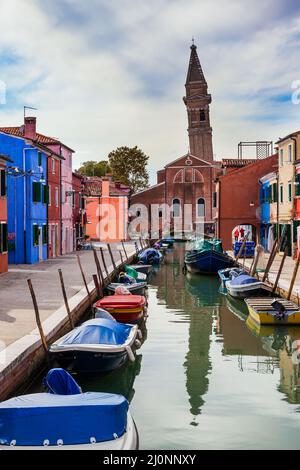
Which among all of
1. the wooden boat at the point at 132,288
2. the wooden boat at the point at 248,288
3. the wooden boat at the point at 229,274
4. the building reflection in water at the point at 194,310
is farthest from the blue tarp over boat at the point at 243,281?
the wooden boat at the point at 132,288

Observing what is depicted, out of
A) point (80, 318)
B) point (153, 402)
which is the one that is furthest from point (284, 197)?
point (153, 402)

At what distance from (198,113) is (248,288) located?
2662 inches

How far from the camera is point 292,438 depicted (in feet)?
29.8

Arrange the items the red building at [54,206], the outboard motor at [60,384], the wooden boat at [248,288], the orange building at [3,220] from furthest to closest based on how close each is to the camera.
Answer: the red building at [54,206] < the orange building at [3,220] < the wooden boat at [248,288] < the outboard motor at [60,384]

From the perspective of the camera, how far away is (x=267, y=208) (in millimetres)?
38406

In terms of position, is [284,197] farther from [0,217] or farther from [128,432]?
[128,432]

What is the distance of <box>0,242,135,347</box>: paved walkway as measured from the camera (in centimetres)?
1364

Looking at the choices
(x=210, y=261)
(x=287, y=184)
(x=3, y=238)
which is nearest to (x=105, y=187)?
(x=210, y=261)

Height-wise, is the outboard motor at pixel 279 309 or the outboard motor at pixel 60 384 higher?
the outboard motor at pixel 60 384

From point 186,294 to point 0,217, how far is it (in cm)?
889

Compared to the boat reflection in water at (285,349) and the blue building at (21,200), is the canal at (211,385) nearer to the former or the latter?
the boat reflection in water at (285,349)

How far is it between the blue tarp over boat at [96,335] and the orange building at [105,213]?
44111 mm

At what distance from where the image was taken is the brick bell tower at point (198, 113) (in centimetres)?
8475

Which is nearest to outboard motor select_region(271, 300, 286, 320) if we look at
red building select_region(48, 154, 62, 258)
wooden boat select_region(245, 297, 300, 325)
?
→ wooden boat select_region(245, 297, 300, 325)
